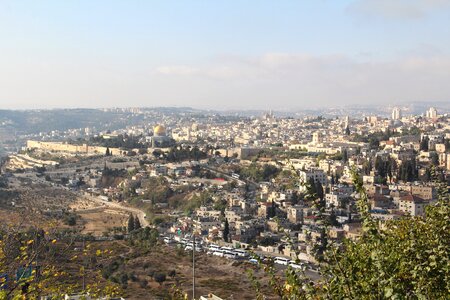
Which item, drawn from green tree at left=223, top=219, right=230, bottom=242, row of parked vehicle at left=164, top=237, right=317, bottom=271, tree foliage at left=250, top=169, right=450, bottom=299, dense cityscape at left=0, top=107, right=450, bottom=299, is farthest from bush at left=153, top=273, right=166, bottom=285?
A: tree foliage at left=250, top=169, right=450, bottom=299

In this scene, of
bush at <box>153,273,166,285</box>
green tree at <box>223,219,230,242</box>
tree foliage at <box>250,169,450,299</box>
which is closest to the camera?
tree foliage at <box>250,169,450,299</box>

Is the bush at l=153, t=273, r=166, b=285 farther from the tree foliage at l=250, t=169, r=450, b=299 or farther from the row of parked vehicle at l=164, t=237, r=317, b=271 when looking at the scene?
the tree foliage at l=250, t=169, r=450, b=299

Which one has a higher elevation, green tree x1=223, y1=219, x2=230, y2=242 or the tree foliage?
the tree foliage

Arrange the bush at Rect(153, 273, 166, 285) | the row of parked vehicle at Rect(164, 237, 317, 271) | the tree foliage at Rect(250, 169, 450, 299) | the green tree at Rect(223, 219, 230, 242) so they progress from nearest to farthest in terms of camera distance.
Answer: the tree foliage at Rect(250, 169, 450, 299) < the bush at Rect(153, 273, 166, 285) < the row of parked vehicle at Rect(164, 237, 317, 271) < the green tree at Rect(223, 219, 230, 242)

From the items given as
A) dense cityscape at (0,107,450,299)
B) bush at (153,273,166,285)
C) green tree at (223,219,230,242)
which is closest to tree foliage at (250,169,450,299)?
dense cityscape at (0,107,450,299)

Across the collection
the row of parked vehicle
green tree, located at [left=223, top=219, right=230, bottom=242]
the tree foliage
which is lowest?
the row of parked vehicle

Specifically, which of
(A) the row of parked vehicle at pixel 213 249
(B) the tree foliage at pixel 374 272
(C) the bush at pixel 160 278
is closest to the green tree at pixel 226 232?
(A) the row of parked vehicle at pixel 213 249

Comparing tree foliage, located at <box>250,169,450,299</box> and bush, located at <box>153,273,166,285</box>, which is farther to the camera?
bush, located at <box>153,273,166,285</box>

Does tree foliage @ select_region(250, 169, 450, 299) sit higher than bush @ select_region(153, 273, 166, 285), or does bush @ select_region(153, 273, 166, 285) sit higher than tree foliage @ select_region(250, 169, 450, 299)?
tree foliage @ select_region(250, 169, 450, 299)

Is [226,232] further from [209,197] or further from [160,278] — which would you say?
[209,197]

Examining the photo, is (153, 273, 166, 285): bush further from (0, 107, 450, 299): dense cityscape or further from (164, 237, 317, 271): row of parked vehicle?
(164, 237, 317, 271): row of parked vehicle

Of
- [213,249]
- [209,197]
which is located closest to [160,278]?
[213,249]
